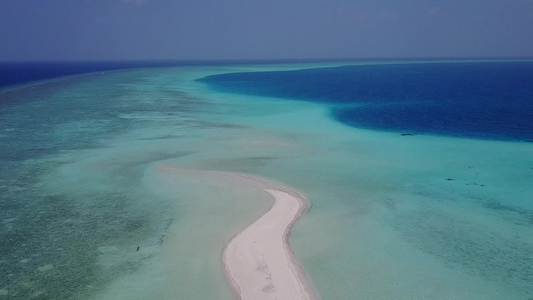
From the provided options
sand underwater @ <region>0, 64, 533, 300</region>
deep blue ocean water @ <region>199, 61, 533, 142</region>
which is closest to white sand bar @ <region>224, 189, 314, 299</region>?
sand underwater @ <region>0, 64, 533, 300</region>

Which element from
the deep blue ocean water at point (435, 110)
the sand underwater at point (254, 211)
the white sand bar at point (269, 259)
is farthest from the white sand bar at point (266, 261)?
the deep blue ocean water at point (435, 110)

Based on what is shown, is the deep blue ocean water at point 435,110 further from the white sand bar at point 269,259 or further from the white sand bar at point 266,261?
the white sand bar at point 266,261

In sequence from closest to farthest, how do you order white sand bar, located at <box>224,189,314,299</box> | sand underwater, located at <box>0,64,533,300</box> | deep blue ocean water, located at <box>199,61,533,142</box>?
white sand bar, located at <box>224,189,314,299</box>
sand underwater, located at <box>0,64,533,300</box>
deep blue ocean water, located at <box>199,61,533,142</box>

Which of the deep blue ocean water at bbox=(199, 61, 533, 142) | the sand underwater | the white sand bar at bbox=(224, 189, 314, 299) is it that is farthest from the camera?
the deep blue ocean water at bbox=(199, 61, 533, 142)

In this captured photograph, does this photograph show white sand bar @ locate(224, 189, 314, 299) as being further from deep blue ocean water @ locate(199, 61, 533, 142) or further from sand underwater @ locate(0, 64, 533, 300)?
deep blue ocean water @ locate(199, 61, 533, 142)

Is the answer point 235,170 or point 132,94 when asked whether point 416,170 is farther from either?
point 132,94

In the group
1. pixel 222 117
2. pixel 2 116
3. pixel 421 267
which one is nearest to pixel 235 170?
pixel 421 267
